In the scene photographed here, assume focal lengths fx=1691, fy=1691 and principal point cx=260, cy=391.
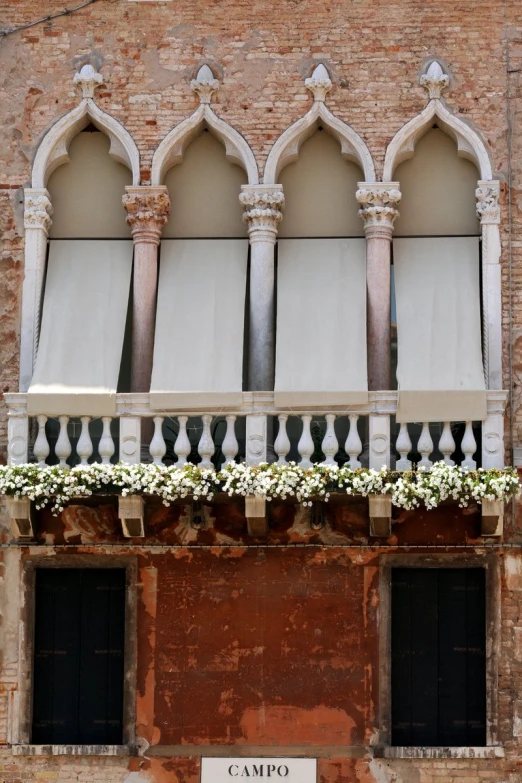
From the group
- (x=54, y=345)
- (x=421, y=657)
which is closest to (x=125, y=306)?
(x=54, y=345)

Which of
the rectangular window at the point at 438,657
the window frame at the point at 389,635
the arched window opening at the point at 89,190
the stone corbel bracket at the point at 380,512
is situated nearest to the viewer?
the stone corbel bracket at the point at 380,512

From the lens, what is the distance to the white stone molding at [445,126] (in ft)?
47.5

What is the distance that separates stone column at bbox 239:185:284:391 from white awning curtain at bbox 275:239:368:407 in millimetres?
137

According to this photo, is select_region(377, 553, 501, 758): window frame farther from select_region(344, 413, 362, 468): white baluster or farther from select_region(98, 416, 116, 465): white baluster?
select_region(98, 416, 116, 465): white baluster

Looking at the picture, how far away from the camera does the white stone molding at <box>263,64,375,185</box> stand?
1452 centimetres

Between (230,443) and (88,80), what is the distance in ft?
11.5

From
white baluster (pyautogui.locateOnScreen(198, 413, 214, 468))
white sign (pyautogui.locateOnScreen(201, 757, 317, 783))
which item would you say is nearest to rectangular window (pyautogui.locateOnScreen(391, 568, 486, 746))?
white sign (pyautogui.locateOnScreen(201, 757, 317, 783))

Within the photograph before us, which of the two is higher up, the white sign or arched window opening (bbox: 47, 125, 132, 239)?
arched window opening (bbox: 47, 125, 132, 239)

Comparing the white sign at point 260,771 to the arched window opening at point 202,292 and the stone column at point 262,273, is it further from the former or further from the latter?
the stone column at point 262,273

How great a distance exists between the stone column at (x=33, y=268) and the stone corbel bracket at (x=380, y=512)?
3.15 metres

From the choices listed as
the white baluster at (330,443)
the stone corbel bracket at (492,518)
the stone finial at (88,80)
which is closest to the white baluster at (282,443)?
the white baluster at (330,443)

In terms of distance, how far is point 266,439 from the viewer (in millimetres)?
13859

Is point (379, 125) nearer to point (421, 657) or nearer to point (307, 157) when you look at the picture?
point (307, 157)

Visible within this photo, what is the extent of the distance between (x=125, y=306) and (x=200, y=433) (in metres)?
1.27
